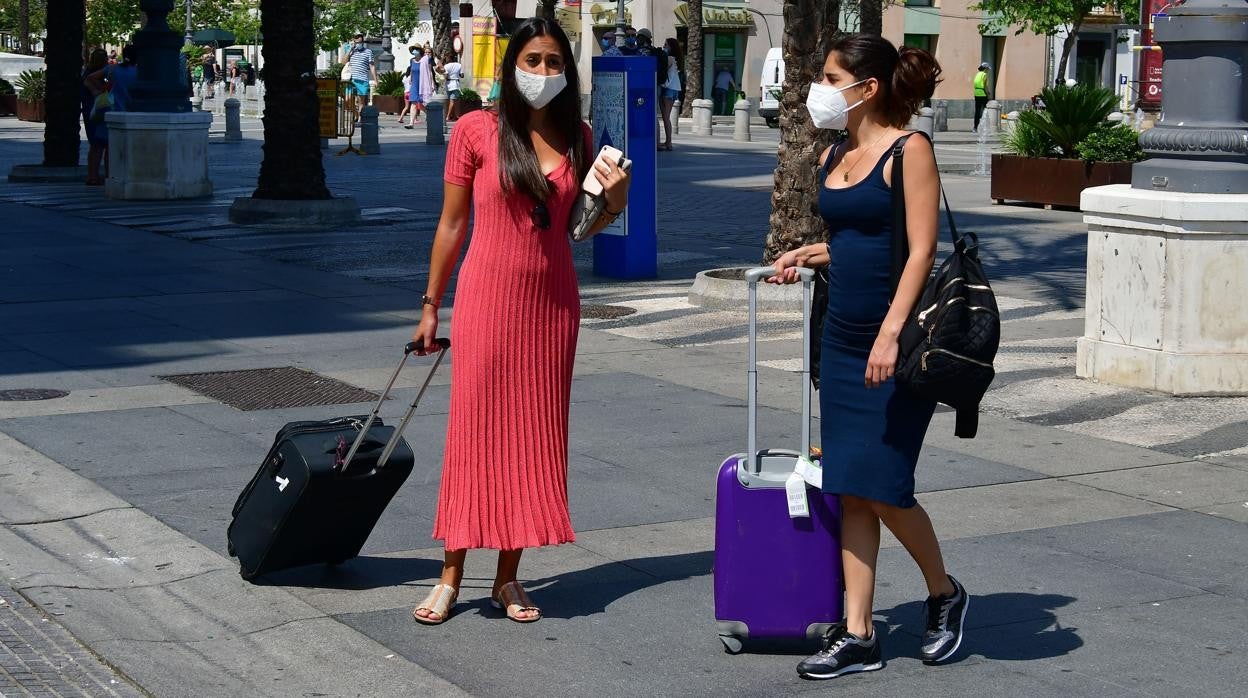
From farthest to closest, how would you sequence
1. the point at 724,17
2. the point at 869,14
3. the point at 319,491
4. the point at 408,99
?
the point at 724,17, the point at 408,99, the point at 869,14, the point at 319,491

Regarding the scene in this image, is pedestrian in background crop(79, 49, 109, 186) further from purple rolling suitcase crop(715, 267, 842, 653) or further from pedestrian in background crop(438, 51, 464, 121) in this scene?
purple rolling suitcase crop(715, 267, 842, 653)

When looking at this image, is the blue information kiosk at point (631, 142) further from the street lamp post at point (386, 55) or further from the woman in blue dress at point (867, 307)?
the street lamp post at point (386, 55)

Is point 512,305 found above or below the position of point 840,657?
above

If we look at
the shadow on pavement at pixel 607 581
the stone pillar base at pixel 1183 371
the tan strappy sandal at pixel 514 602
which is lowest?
the shadow on pavement at pixel 607 581

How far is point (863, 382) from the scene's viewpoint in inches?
187

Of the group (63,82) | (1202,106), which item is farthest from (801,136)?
(63,82)

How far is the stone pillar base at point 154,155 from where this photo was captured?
66.5ft

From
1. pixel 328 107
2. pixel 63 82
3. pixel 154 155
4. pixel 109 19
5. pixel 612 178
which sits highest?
pixel 109 19

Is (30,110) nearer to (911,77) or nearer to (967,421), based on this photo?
(911,77)

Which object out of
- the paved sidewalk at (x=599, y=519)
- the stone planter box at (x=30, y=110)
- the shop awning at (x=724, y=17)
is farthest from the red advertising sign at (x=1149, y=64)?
the shop awning at (x=724, y=17)

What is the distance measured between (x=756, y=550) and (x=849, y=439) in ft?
1.42

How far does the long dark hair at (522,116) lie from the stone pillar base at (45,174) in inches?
758

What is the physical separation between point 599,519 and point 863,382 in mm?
2120

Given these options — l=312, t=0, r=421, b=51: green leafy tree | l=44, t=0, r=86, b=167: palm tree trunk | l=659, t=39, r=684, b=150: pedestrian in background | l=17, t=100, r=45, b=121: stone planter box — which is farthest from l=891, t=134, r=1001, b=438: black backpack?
l=312, t=0, r=421, b=51: green leafy tree
